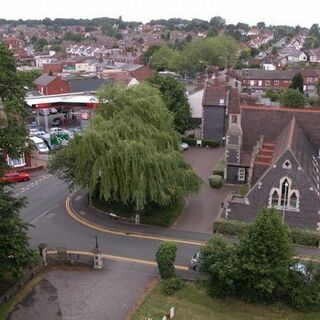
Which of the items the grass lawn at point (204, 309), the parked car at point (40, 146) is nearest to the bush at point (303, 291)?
the grass lawn at point (204, 309)

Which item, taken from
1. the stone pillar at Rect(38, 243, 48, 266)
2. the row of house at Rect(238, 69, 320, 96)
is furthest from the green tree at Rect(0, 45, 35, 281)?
the row of house at Rect(238, 69, 320, 96)

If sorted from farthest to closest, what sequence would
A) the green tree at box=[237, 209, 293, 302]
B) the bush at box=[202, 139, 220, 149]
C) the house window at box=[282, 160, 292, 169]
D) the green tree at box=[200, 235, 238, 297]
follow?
the bush at box=[202, 139, 220, 149], the house window at box=[282, 160, 292, 169], the green tree at box=[200, 235, 238, 297], the green tree at box=[237, 209, 293, 302]

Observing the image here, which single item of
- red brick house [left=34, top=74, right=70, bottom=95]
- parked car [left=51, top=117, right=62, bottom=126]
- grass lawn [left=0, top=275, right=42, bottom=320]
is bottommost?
grass lawn [left=0, top=275, right=42, bottom=320]

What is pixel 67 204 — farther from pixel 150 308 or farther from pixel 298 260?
pixel 298 260

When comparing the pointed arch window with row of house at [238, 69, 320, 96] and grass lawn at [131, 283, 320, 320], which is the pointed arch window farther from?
row of house at [238, 69, 320, 96]

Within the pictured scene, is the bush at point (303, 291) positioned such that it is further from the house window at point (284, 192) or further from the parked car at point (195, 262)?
the house window at point (284, 192)

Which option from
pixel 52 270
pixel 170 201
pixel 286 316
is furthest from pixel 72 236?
pixel 286 316
